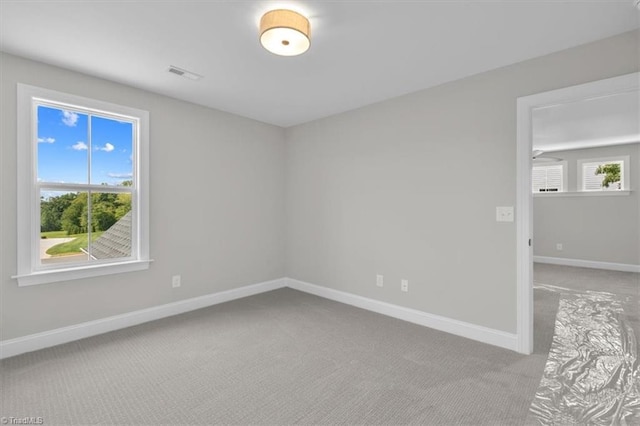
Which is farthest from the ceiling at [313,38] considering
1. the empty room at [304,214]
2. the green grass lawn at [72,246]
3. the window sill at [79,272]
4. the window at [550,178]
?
the window at [550,178]

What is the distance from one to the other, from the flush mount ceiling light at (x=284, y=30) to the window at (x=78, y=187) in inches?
79.1

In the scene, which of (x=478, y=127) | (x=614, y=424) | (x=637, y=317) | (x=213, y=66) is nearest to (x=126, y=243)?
(x=213, y=66)

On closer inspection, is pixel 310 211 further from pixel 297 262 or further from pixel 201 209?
pixel 201 209

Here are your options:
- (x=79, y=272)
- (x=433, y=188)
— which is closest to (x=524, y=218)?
(x=433, y=188)

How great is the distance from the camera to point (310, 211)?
14.9 feet

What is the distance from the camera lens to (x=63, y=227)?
113 inches

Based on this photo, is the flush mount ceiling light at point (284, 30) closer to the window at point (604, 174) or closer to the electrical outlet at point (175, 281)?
the electrical outlet at point (175, 281)

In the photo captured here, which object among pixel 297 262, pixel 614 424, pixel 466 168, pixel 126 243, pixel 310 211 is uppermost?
pixel 466 168

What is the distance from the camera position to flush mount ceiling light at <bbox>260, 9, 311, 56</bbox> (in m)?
1.93

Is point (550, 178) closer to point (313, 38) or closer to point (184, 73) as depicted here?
point (313, 38)

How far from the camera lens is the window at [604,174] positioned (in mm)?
6078

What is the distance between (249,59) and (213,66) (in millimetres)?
373

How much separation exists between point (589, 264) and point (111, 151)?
8474mm

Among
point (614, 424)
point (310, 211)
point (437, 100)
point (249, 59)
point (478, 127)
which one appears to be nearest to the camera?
point (614, 424)
